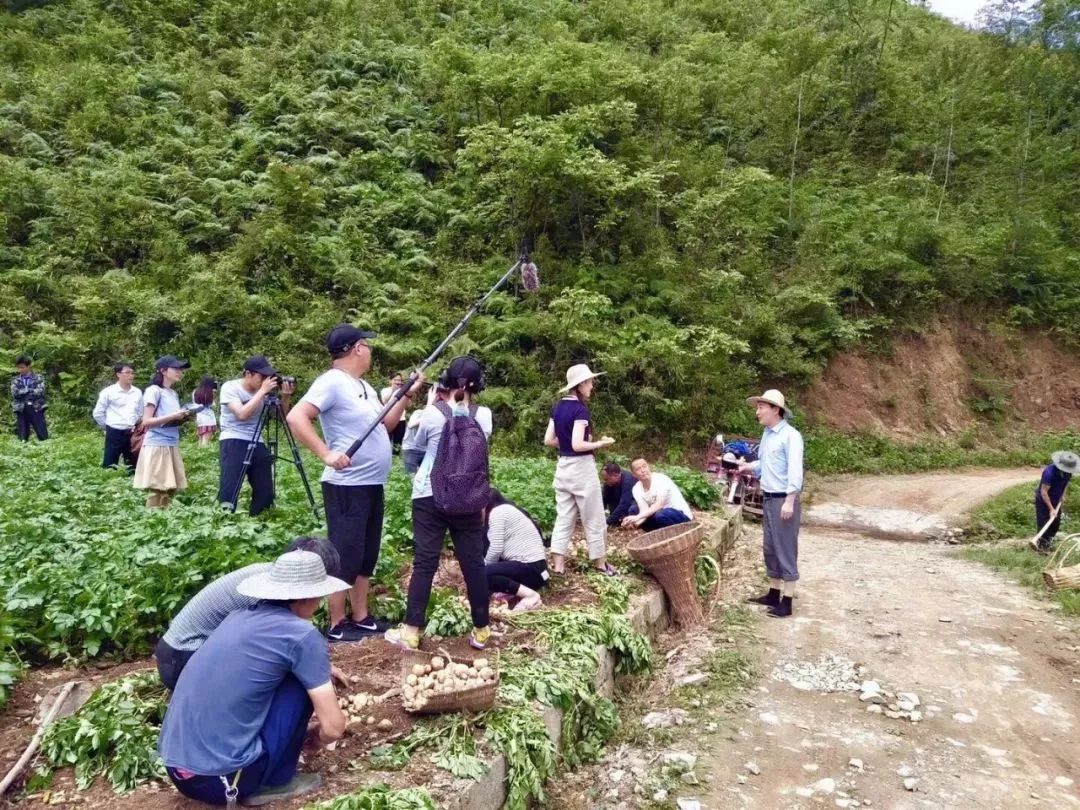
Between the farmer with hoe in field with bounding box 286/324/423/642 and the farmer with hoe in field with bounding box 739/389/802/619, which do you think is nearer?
the farmer with hoe in field with bounding box 286/324/423/642

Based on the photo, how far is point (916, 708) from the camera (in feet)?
16.2

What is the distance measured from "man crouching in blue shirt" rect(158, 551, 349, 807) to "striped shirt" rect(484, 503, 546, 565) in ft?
9.04

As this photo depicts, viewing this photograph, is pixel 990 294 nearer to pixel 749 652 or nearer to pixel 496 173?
pixel 496 173

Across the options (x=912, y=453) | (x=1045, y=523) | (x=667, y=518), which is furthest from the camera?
(x=912, y=453)

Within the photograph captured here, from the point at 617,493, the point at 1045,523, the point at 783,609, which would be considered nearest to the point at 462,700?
the point at 783,609

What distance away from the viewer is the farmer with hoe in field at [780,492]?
642 cm

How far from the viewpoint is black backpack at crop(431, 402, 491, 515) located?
434 centimetres

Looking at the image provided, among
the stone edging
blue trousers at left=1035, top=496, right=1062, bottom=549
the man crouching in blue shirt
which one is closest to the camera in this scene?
the man crouching in blue shirt

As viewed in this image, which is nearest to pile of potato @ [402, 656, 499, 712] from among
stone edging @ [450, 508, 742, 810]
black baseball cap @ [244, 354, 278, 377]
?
stone edging @ [450, 508, 742, 810]

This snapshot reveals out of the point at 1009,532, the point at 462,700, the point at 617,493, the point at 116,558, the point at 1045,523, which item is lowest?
the point at 1009,532

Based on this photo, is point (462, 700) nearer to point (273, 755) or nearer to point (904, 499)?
point (273, 755)

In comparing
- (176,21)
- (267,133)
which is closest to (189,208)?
(267,133)

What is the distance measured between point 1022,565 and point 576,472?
6.53m

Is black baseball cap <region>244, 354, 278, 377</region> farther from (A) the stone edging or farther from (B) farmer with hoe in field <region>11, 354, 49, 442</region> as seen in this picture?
(B) farmer with hoe in field <region>11, 354, 49, 442</region>
